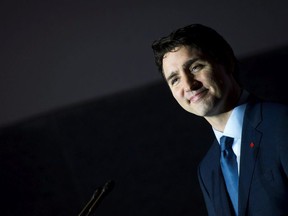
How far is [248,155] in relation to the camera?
3.65 feet

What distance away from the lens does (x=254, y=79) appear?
4.88ft

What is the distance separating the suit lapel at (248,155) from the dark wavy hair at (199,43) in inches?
9.7

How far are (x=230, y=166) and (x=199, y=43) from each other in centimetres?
41

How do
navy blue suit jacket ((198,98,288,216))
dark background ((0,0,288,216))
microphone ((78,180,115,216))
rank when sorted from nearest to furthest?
microphone ((78,180,115,216)) < navy blue suit jacket ((198,98,288,216)) < dark background ((0,0,288,216))

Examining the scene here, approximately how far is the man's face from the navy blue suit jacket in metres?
0.10

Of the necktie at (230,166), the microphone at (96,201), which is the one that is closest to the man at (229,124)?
the necktie at (230,166)

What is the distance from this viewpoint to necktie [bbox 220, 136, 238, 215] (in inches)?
47.5

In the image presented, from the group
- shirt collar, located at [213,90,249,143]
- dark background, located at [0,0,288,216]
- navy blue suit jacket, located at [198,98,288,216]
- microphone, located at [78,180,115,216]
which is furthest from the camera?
dark background, located at [0,0,288,216]

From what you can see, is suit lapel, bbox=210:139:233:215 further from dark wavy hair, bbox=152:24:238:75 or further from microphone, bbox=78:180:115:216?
microphone, bbox=78:180:115:216

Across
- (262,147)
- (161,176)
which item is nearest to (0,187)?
(161,176)

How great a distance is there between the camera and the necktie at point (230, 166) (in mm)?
1207

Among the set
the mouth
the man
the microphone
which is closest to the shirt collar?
the man

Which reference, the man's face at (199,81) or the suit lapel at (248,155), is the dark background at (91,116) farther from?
the suit lapel at (248,155)

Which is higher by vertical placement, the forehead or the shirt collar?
the forehead
